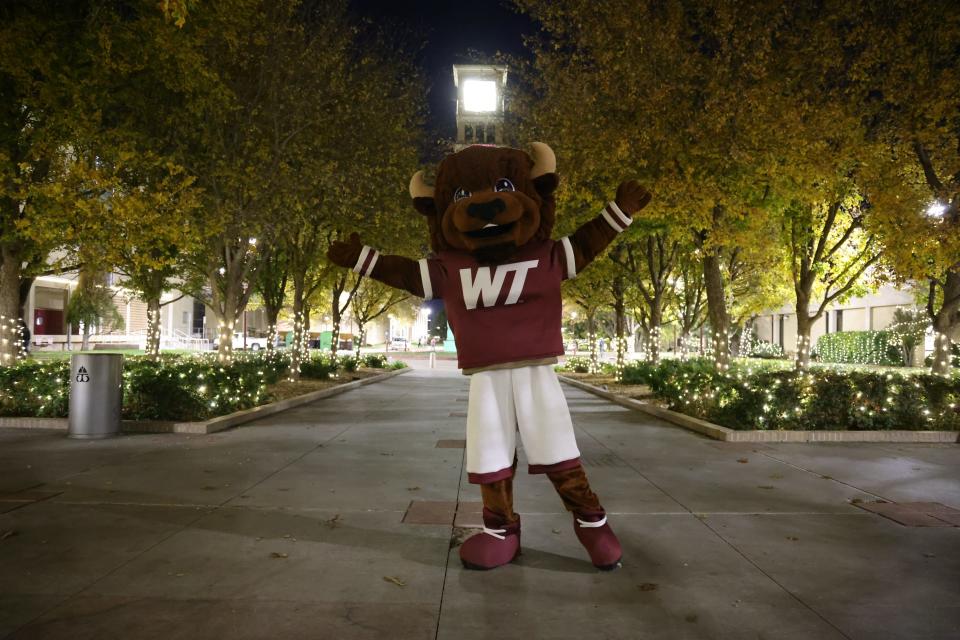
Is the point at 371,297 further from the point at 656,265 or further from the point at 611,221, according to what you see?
the point at 611,221

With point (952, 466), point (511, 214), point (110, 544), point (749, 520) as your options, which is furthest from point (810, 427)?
point (110, 544)

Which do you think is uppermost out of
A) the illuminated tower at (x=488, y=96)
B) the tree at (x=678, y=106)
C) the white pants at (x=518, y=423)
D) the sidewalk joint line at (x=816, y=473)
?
the illuminated tower at (x=488, y=96)

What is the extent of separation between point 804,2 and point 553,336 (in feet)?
36.7

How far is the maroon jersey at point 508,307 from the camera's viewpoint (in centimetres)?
441

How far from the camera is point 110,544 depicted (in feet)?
14.8

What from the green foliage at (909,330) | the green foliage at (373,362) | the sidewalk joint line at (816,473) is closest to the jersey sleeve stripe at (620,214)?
the sidewalk joint line at (816,473)

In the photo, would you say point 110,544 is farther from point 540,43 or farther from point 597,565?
point 540,43

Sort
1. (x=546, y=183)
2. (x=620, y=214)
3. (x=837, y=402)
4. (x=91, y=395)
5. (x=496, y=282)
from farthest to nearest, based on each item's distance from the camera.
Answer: (x=837, y=402) → (x=91, y=395) → (x=546, y=183) → (x=620, y=214) → (x=496, y=282)

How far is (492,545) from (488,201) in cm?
206

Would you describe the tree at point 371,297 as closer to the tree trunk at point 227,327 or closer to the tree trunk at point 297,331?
the tree trunk at point 297,331

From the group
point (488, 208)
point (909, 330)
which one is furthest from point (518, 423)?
point (909, 330)

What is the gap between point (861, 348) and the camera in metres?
38.3

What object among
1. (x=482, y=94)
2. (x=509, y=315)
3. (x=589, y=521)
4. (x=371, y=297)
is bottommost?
(x=589, y=521)

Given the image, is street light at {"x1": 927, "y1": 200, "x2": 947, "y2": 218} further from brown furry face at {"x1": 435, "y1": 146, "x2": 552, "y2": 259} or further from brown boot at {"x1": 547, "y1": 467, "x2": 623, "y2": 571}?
brown boot at {"x1": 547, "y1": 467, "x2": 623, "y2": 571}
